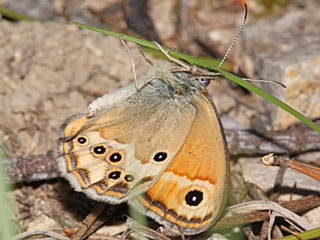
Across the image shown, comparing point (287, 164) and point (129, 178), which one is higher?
point (287, 164)

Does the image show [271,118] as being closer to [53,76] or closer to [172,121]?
[172,121]

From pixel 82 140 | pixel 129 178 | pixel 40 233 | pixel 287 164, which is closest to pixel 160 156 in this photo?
pixel 129 178

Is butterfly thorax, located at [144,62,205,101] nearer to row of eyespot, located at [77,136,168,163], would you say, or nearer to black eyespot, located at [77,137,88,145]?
row of eyespot, located at [77,136,168,163]

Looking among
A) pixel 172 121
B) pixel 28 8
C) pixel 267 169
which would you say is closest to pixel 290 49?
pixel 267 169

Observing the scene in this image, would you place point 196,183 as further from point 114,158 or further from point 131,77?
point 131,77

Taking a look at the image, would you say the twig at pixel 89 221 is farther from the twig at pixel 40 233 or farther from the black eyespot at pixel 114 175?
the black eyespot at pixel 114 175

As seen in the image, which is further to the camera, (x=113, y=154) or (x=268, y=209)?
(x=268, y=209)

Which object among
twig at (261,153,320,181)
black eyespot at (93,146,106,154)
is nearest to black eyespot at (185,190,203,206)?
twig at (261,153,320,181)
